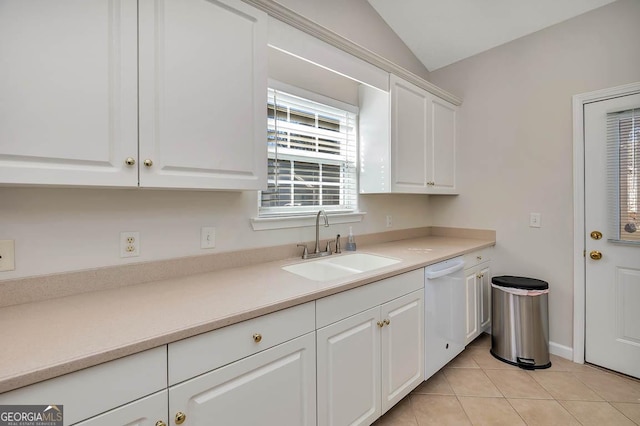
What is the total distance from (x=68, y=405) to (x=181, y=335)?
29 cm

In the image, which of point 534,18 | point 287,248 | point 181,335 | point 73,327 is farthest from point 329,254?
point 534,18

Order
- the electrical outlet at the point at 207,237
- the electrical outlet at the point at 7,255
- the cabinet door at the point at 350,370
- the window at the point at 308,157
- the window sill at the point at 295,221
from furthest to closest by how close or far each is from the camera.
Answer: the window at the point at 308,157
the window sill at the point at 295,221
the electrical outlet at the point at 207,237
the cabinet door at the point at 350,370
the electrical outlet at the point at 7,255

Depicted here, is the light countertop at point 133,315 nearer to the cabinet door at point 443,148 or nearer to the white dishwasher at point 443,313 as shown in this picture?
the white dishwasher at point 443,313

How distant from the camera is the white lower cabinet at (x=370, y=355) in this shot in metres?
1.34

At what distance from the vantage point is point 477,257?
254 cm

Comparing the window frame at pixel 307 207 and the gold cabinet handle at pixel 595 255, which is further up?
the window frame at pixel 307 207

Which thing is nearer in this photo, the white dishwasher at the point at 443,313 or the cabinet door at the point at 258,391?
the cabinet door at the point at 258,391

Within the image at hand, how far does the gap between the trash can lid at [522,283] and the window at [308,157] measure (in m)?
1.34

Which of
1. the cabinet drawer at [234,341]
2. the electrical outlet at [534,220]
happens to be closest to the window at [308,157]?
the cabinet drawer at [234,341]

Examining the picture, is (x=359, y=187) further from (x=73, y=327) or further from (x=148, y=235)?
(x=73, y=327)

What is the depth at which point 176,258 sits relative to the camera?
1.51 metres

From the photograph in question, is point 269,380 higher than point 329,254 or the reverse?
the reverse

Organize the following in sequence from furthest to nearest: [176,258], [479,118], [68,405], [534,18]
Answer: [479,118]
[534,18]
[176,258]
[68,405]

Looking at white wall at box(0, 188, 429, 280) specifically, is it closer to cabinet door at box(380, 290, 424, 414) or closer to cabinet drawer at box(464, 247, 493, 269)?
cabinet door at box(380, 290, 424, 414)
